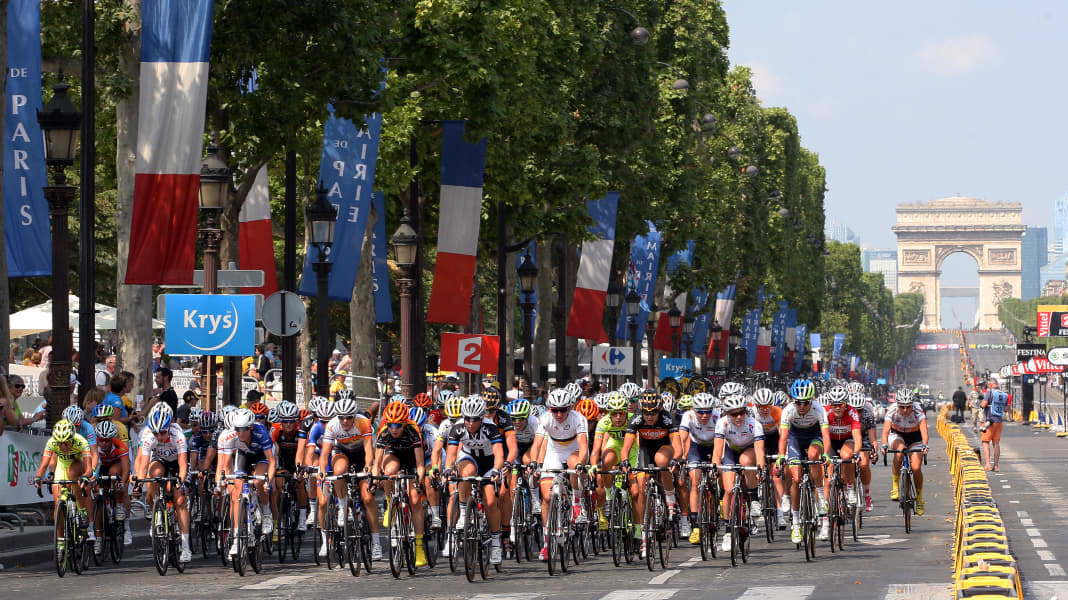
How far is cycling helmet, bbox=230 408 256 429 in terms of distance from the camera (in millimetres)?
18375

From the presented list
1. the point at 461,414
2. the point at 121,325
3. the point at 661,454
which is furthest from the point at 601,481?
the point at 121,325

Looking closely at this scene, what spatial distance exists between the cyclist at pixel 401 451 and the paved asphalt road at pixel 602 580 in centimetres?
60

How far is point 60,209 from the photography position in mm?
21141

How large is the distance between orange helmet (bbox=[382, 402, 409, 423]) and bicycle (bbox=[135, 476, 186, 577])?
2.34 m

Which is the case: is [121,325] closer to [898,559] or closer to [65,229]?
[65,229]

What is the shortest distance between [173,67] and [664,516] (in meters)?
8.17

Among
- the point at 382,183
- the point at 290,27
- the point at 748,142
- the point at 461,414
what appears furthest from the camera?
the point at 748,142

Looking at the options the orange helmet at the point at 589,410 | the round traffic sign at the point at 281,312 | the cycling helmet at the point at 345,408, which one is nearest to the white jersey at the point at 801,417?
the orange helmet at the point at 589,410

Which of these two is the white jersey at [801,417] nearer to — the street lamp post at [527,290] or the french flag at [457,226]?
the french flag at [457,226]

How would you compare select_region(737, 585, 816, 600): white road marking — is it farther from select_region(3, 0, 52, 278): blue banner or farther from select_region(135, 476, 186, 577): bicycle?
select_region(3, 0, 52, 278): blue banner

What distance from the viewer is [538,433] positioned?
18969 mm

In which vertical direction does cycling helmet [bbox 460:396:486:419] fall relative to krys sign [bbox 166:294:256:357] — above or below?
below

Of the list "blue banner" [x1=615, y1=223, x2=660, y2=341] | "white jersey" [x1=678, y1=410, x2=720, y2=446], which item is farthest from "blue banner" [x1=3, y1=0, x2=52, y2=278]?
"blue banner" [x1=615, y1=223, x2=660, y2=341]

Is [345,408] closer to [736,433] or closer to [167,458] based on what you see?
[167,458]
